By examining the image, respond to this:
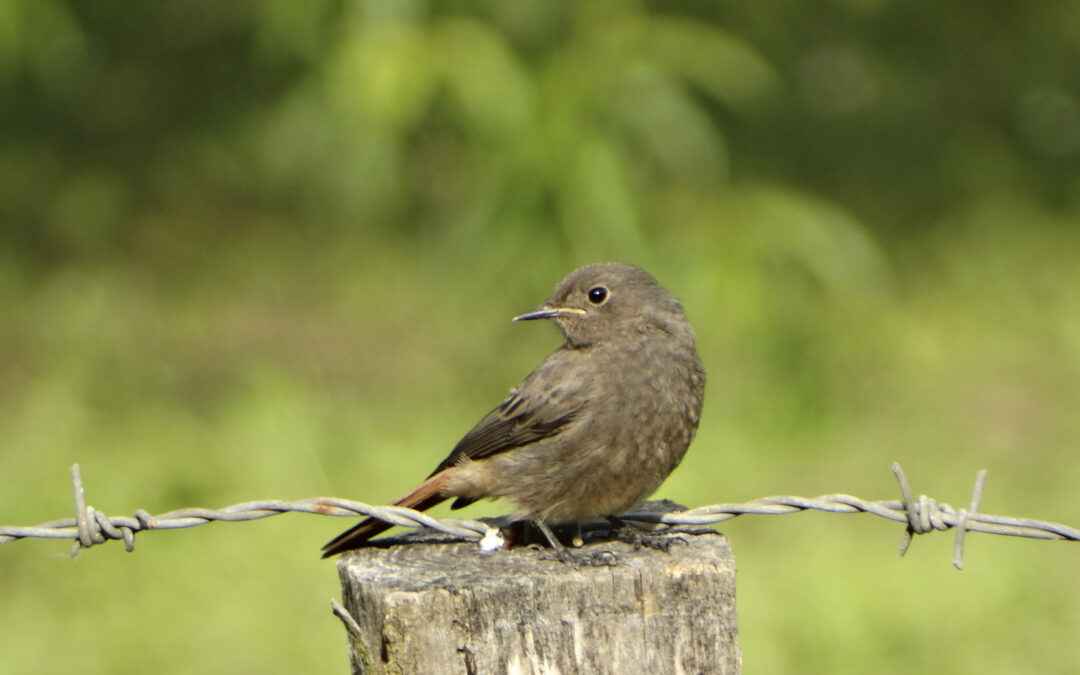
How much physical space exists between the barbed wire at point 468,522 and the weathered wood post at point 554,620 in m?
0.38

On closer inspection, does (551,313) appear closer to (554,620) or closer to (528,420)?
(528,420)

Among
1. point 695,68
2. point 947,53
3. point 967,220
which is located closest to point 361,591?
point 695,68

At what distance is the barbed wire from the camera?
11.0ft

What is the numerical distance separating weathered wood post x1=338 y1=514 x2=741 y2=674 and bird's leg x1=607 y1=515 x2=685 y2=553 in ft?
0.93

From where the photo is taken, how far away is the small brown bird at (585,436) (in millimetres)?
4242

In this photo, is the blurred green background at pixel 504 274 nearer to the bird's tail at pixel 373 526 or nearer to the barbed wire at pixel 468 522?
the bird's tail at pixel 373 526

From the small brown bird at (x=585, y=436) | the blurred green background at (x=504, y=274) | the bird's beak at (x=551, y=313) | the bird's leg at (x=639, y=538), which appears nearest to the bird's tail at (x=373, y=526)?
the small brown bird at (x=585, y=436)

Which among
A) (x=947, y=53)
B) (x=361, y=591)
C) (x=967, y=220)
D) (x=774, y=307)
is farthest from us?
(x=947, y=53)

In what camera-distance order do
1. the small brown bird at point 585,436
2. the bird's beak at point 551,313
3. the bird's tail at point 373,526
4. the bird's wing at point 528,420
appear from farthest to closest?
the bird's beak at point 551,313 < the bird's wing at point 528,420 < the small brown bird at point 585,436 < the bird's tail at point 373,526

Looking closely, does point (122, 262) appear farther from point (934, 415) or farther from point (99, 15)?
point (934, 415)

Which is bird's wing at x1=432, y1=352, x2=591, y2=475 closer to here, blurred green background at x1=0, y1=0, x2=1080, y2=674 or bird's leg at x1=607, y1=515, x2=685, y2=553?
bird's leg at x1=607, y1=515, x2=685, y2=553

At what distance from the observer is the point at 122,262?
10.2 meters

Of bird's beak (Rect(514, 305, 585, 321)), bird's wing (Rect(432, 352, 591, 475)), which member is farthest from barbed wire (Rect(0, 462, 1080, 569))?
bird's beak (Rect(514, 305, 585, 321))

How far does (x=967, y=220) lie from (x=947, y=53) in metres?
1.62
